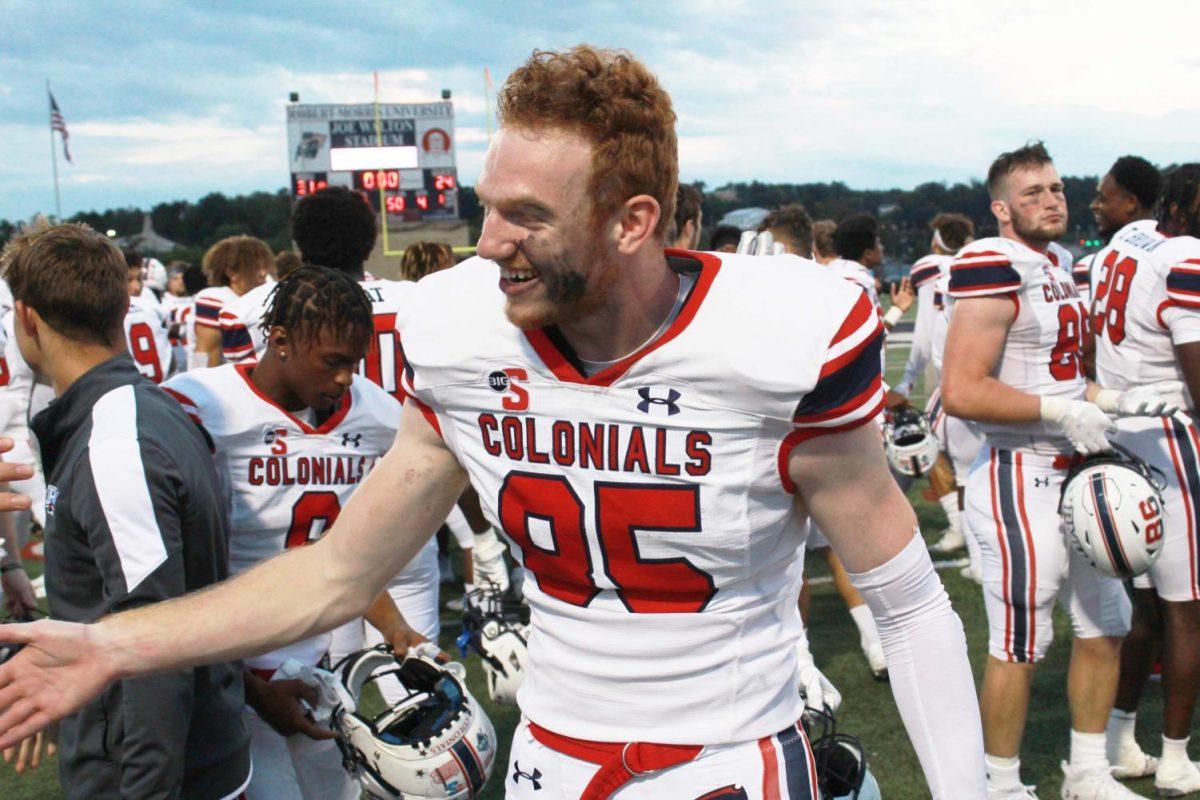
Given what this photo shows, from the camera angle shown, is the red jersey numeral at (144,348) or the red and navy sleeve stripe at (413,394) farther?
the red jersey numeral at (144,348)

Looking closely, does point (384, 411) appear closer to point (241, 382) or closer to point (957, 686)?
point (241, 382)

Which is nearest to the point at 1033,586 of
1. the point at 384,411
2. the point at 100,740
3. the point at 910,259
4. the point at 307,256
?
the point at 384,411

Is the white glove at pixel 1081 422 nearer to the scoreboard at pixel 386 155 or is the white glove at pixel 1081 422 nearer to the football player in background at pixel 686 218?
the football player in background at pixel 686 218

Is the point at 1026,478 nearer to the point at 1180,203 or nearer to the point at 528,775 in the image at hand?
the point at 1180,203

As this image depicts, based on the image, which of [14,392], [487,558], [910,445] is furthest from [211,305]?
[910,445]

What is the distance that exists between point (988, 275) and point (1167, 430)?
3.25ft

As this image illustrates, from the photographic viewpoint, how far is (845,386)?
185cm

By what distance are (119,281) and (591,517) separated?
59.4 inches

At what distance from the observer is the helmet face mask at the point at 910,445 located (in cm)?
738

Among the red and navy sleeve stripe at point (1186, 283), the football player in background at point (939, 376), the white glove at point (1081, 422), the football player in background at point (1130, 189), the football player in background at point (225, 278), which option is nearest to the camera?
the white glove at point (1081, 422)

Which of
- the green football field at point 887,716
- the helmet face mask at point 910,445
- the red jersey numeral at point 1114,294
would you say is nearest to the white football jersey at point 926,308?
the helmet face mask at point 910,445

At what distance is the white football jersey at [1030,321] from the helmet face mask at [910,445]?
119 inches

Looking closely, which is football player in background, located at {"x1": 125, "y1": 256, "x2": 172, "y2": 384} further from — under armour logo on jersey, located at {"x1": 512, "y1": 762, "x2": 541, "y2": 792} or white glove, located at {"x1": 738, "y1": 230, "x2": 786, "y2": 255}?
under armour logo on jersey, located at {"x1": 512, "y1": 762, "x2": 541, "y2": 792}

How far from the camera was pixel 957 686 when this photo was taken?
197 cm
